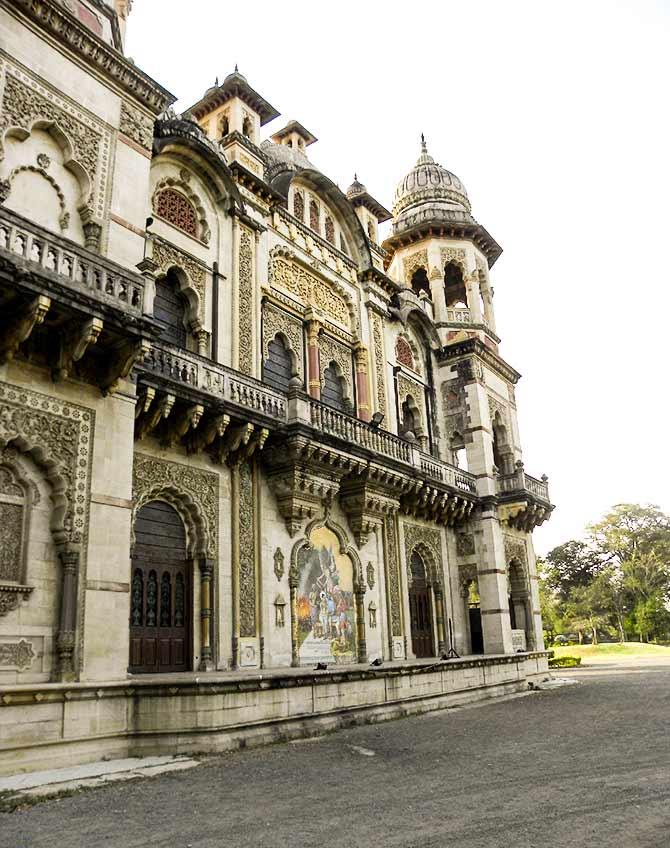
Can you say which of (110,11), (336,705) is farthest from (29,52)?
(336,705)

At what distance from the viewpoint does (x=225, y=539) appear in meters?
14.4

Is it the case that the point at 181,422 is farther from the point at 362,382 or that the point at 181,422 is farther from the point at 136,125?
the point at 362,382

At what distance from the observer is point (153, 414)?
12.8 metres

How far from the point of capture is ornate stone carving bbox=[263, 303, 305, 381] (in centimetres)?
1744

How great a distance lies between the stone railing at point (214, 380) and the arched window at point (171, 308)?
1484mm

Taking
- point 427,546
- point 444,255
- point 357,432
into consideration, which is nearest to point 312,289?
point 357,432

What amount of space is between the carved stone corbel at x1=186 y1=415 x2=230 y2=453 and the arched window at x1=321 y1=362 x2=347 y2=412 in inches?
212

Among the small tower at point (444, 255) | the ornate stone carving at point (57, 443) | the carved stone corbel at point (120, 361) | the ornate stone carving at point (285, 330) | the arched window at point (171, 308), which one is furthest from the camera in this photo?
the small tower at point (444, 255)

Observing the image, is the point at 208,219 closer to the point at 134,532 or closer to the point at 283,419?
the point at 283,419

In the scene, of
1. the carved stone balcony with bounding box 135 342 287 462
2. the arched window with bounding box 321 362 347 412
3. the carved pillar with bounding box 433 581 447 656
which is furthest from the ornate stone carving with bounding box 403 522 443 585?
the carved stone balcony with bounding box 135 342 287 462

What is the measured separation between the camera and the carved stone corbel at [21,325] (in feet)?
31.3

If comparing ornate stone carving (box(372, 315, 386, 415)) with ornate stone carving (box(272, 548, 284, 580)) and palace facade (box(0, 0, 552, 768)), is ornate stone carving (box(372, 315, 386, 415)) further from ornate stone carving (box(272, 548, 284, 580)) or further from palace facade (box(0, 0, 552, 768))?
ornate stone carving (box(272, 548, 284, 580))

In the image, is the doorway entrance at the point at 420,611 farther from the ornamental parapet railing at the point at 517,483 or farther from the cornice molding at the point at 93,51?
the cornice molding at the point at 93,51

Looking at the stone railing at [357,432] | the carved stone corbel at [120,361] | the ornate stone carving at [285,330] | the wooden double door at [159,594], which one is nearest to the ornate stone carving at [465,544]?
the stone railing at [357,432]
